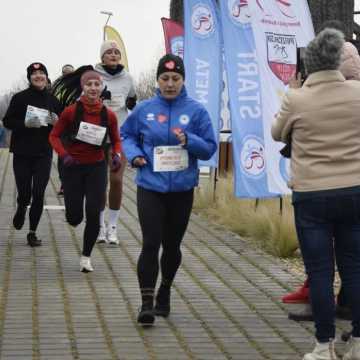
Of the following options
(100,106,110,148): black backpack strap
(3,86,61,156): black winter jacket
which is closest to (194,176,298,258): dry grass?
(100,106,110,148): black backpack strap

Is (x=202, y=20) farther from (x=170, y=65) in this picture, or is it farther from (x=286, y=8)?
(x=170, y=65)

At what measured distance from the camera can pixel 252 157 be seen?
1159 cm

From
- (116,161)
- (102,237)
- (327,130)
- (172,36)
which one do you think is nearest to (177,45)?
(172,36)

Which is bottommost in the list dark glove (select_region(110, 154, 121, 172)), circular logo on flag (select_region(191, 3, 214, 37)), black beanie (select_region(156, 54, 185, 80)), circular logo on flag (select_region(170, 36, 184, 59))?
dark glove (select_region(110, 154, 121, 172))

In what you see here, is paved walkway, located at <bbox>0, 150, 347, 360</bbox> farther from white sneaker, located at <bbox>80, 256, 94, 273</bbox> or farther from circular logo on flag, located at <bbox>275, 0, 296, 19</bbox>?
circular logo on flag, located at <bbox>275, 0, 296, 19</bbox>

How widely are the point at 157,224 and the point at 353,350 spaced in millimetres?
1688

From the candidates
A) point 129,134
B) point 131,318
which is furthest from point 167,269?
point 129,134

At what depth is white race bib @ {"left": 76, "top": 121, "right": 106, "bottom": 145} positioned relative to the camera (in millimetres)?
9516

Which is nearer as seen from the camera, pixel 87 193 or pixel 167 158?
pixel 167 158

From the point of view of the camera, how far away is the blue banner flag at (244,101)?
11375 millimetres

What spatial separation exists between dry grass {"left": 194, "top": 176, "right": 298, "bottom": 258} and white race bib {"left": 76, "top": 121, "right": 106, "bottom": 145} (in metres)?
2.23

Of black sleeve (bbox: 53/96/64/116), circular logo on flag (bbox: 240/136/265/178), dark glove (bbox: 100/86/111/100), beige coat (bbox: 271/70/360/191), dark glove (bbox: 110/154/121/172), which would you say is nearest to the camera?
beige coat (bbox: 271/70/360/191)

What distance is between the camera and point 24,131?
10781 mm

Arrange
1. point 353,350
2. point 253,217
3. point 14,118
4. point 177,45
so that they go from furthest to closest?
point 177,45 < point 253,217 < point 14,118 < point 353,350
